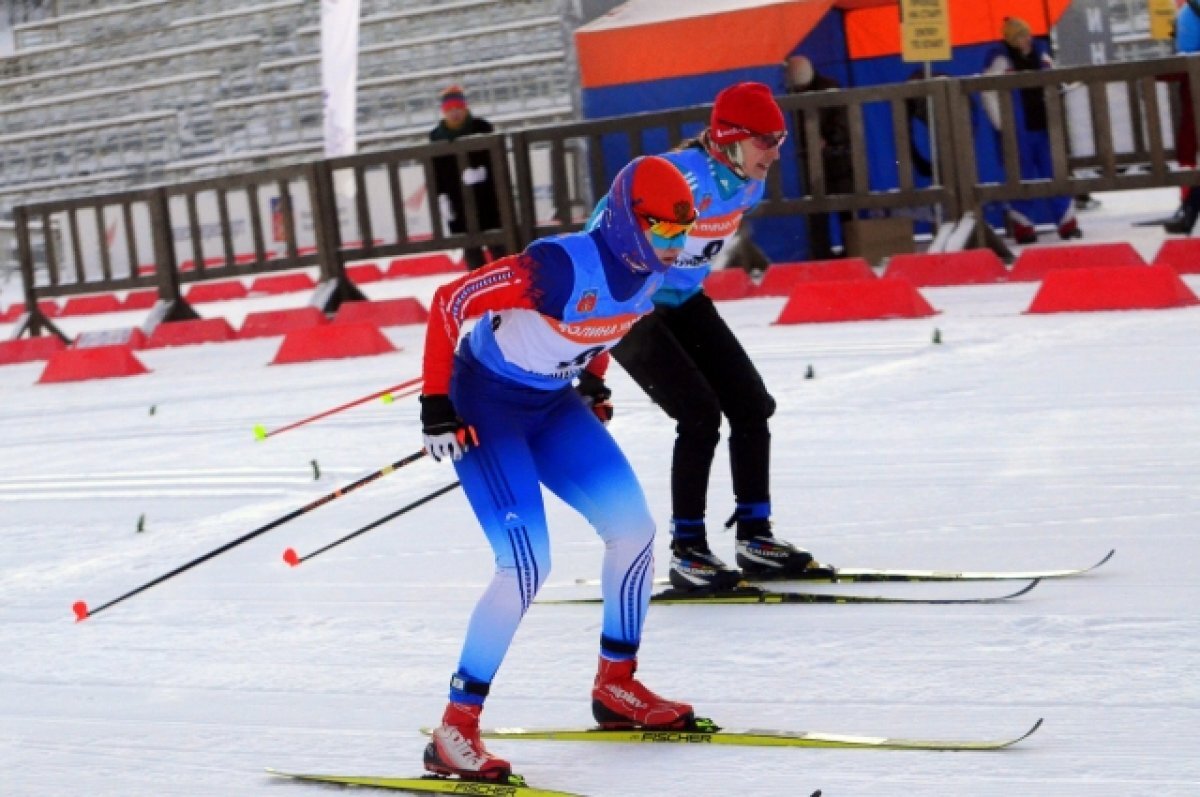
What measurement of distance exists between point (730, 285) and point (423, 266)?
9718mm

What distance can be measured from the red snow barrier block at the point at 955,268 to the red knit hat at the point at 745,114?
8.09 m

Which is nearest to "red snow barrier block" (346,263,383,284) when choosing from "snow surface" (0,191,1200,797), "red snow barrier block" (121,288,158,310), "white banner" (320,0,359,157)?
"red snow barrier block" (121,288,158,310)

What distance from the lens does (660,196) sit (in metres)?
4.00

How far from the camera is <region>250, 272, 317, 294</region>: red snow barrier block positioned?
23.5m

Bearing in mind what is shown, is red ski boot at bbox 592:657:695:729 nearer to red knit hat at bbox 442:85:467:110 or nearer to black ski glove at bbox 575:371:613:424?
black ski glove at bbox 575:371:613:424

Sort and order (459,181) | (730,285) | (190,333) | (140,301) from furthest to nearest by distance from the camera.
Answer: (140,301)
(190,333)
(459,181)
(730,285)

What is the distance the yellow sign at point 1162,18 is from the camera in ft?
57.7

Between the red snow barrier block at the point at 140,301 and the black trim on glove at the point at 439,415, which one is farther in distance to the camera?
the red snow barrier block at the point at 140,301

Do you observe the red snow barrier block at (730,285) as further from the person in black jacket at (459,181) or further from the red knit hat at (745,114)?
the red knit hat at (745,114)

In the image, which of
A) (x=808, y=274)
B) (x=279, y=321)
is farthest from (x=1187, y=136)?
(x=279, y=321)

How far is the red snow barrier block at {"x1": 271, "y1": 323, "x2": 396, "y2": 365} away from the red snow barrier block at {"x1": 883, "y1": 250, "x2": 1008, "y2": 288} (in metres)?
3.68

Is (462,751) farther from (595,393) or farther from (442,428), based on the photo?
(595,393)

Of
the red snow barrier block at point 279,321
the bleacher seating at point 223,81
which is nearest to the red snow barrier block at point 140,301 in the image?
the bleacher seating at point 223,81

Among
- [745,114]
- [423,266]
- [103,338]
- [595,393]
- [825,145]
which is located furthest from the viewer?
[423,266]
